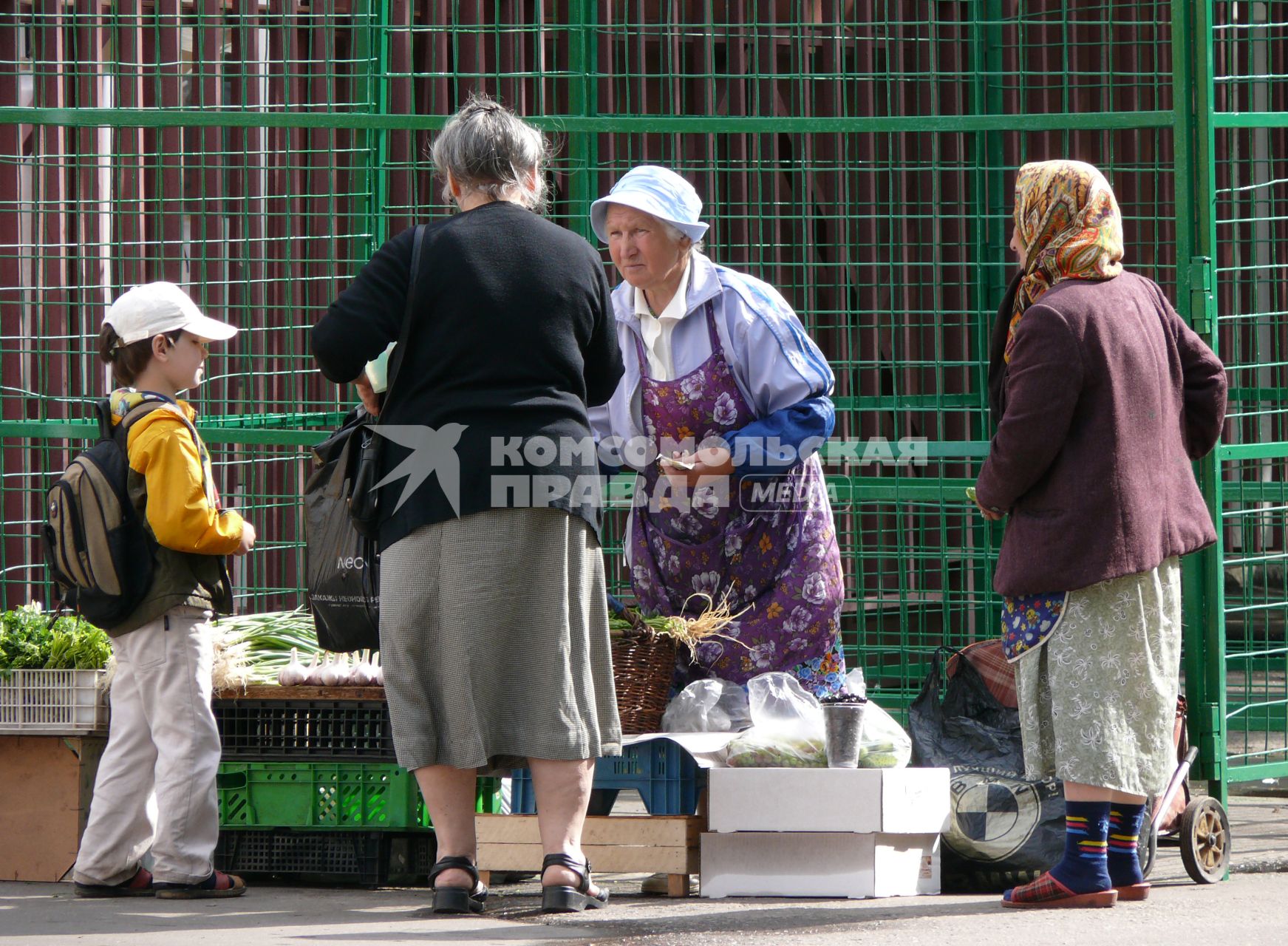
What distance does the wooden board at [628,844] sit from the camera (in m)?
4.36

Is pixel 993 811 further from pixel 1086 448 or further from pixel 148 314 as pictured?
pixel 148 314

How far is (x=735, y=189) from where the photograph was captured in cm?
821

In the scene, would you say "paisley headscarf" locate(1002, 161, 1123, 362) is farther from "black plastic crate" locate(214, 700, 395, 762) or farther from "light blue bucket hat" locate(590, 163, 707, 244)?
"black plastic crate" locate(214, 700, 395, 762)

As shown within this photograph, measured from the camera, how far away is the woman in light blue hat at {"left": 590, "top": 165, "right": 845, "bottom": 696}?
14.7ft

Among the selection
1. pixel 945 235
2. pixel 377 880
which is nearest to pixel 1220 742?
pixel 377 880

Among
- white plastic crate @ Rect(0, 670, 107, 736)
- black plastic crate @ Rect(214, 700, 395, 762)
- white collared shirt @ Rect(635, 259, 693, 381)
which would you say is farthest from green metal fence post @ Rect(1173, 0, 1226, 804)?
white plastic crate @ Rect(0, 670, 107, 736)

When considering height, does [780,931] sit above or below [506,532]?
below

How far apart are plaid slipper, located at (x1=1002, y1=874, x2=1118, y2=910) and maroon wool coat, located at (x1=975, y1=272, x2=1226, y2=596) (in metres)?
0.69

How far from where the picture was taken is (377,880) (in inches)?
186

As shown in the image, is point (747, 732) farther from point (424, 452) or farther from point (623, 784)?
point (424, 452)

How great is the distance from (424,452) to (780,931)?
1349 mm

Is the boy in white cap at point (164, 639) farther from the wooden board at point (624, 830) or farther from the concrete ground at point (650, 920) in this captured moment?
the wooden board at point (624, 830)

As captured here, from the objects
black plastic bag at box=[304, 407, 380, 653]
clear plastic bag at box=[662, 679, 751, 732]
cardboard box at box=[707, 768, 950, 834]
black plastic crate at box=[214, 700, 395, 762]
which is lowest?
cardboard box at box=[707, 768, 950, 834]

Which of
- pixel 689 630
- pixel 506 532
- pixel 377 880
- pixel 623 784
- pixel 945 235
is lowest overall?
pixel 377 880
